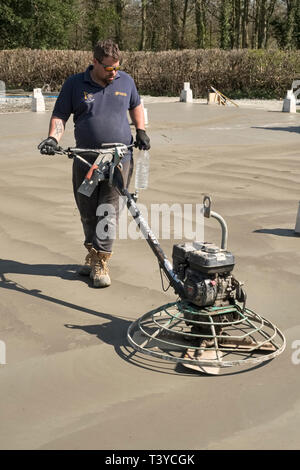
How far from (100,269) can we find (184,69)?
24.4m

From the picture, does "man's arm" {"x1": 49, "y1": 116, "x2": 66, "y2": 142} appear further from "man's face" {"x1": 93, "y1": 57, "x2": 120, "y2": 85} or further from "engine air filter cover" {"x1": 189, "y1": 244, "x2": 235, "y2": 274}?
"engine air filter cover" {"x1": 189, "y1": 244, "x2": 235, "y2": 274}

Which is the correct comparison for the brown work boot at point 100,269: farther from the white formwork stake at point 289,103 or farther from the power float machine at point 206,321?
the white formwork stake at point 289,103

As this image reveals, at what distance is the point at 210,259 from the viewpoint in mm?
3477

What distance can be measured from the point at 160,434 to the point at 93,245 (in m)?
2.20

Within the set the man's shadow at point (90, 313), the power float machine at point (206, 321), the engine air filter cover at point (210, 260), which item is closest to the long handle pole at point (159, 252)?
the power float machine at point (206, 321)

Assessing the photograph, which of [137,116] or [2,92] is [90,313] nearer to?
[137,116]

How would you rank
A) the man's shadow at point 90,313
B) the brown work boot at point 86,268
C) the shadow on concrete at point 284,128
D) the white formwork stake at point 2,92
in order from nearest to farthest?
the man's shadow at point 90,313 < the brown work boot at point 86,268 < the shadow on concrete at point 284,128 < the white formwork stake at point 2,92

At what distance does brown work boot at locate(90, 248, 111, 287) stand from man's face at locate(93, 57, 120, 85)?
1332mm

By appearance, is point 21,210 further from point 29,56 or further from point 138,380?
point 29,56

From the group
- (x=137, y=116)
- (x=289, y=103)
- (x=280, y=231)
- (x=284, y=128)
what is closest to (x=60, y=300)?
(x=137, y=116)

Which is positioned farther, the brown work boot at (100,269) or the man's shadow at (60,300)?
the brown work boot at (100,269)

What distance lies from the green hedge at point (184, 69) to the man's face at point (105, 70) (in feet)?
77.1

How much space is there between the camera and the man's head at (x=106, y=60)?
4.39 meters
